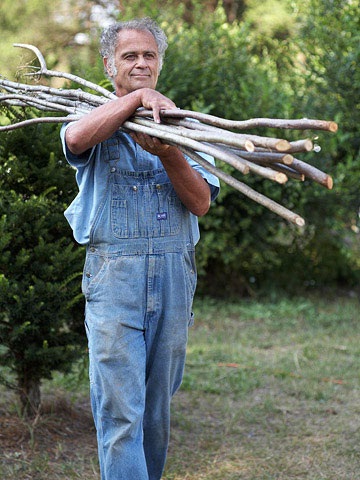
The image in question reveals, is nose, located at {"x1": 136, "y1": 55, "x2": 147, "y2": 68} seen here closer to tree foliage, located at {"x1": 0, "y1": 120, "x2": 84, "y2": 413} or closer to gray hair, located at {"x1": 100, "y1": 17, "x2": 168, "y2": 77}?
gray hair, located at {"x1": 100, "y1": 17, "x2": 168, "y2": 77}

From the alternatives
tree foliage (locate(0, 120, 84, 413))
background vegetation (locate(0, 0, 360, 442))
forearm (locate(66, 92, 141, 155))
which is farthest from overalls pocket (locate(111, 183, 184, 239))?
background vegetation (locate(0, 0, 360, 442))

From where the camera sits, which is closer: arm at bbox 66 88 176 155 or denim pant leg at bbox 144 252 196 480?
arm at bbox 66 88 176 155

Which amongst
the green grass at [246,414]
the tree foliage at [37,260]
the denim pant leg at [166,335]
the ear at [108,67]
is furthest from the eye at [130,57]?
the green grass at [246,414]

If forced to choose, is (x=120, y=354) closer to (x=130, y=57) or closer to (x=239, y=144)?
(x=239, y=144)

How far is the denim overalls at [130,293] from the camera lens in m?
2.64

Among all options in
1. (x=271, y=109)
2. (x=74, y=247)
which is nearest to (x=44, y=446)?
(x=74, y=247)

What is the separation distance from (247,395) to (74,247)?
2087 millimetres

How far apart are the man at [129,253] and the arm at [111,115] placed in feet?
0.45

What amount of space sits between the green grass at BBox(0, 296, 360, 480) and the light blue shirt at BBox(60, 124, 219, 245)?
65.3 inches

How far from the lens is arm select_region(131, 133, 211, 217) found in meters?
2.42

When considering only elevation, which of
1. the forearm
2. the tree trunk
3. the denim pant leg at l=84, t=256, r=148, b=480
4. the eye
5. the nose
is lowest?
the tree trunk

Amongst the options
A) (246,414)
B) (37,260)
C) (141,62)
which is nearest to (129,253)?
(141,62)

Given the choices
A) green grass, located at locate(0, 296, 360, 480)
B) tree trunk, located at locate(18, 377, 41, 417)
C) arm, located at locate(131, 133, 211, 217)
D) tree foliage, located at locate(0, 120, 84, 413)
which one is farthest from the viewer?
tree trunk, located at locate(18, 377, 41, 417)

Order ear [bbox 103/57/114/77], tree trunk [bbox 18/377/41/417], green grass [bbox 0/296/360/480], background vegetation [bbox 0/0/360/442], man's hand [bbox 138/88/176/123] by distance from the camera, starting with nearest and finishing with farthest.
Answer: man's hand [bbox 138/88/176/123] → ear [bbox 103/57/114/77] → green grass [bbox 0/296/360/480] → tree trunk [bbox 18/377/41/417] → background vegetation [bbox 0/0/360/442]
